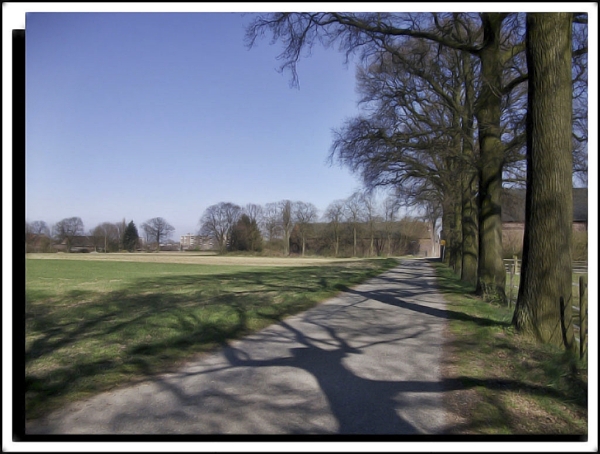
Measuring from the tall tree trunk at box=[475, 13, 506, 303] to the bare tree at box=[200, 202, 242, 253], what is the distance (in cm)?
4547

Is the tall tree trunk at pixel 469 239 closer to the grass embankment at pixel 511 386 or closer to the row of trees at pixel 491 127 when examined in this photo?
the row of trees at pixel 491 127

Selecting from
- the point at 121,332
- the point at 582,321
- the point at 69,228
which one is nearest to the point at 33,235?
the point at 121,332

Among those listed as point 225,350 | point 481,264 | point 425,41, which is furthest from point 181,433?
point 425,41

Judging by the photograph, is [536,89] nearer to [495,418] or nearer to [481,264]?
[495,418]

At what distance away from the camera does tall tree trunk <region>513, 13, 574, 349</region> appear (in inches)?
324

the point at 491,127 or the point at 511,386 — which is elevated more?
the point at 491,127

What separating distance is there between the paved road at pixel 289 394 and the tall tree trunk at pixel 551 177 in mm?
1933

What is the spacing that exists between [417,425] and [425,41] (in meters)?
14.6

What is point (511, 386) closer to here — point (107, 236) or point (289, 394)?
point (289, 394)

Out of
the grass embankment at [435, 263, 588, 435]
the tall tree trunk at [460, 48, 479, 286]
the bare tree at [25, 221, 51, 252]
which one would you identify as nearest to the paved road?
the grass embankment at [435, 263, 588, 435]

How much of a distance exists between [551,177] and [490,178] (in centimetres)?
764

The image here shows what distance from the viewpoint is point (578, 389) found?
18.6 ft

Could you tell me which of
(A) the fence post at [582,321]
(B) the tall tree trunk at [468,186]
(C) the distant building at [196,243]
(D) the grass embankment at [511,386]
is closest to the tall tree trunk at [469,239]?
(B) the tall tree trunk at [468,186]

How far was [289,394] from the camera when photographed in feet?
17.3
